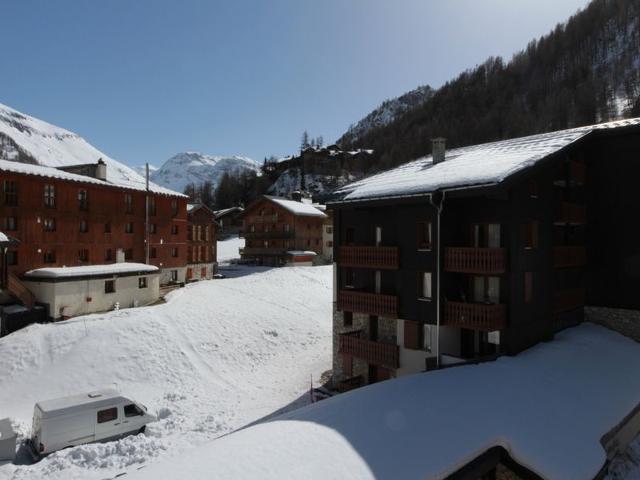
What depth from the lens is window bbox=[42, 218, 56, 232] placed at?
100ft

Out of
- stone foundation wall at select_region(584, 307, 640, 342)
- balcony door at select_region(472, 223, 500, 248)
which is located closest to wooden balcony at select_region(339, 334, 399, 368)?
balcony door at select_region(472, 223, 500, 248)

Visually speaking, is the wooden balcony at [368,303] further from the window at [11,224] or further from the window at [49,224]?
→ the window at [11,224]

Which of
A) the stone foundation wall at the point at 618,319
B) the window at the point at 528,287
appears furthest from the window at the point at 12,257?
the stone foundation wall at the point at 618,319

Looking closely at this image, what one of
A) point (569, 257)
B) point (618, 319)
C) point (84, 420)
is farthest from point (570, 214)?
point (84, 420)

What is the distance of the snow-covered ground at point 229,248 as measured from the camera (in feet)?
223

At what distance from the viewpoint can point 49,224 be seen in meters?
30.9

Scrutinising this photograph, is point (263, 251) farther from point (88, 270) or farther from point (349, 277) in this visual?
point (349, 277)

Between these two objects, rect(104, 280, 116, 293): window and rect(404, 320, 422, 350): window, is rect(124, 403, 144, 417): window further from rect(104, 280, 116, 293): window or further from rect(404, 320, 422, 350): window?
rect(104, 280, 116, 293): window

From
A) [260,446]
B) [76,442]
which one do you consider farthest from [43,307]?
[260,446]

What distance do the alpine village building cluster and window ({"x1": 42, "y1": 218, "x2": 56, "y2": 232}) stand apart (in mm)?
71

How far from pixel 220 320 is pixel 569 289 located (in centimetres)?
2305

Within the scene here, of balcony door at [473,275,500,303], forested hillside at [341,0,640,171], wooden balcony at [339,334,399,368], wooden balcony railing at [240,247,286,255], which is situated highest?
forested hillside at [341,0,640,171]

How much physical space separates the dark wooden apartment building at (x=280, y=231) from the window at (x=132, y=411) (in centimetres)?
3494

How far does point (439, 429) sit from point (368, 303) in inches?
378
